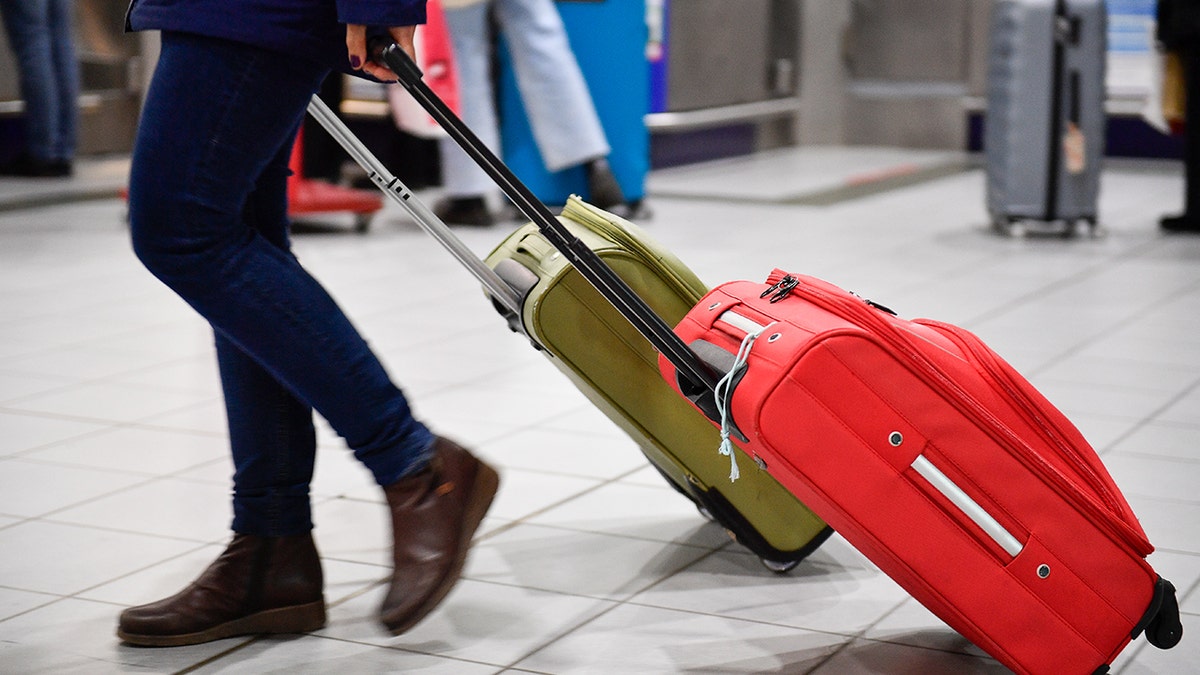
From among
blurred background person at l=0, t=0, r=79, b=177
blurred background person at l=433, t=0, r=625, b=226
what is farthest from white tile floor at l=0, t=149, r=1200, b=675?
blurred background person at l=0, t=0, r=79, b=177

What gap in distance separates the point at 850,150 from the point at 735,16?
4.44 feet

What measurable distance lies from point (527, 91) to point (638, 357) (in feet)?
14.0

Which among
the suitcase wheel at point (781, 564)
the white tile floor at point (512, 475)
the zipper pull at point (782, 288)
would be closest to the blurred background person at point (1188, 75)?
the white tile floor at point (512, 475)

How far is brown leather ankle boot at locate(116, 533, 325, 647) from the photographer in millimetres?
1987

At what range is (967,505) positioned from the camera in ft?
5.62

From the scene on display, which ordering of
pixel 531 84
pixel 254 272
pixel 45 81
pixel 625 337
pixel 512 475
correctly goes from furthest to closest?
pixel 45 81
pixel 531 84
pixel 512 475
pixel 625 337
pixel 254 272

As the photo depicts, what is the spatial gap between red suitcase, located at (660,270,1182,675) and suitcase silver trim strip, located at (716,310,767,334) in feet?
0.12

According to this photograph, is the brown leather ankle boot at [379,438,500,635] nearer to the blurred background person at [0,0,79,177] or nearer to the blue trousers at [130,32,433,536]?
the blue trousers at [130,32,433,536]

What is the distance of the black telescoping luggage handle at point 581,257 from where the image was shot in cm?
179

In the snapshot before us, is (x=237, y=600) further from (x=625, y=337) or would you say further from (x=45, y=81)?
(x=45, y=81)

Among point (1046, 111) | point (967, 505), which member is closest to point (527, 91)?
point (1046, 111)

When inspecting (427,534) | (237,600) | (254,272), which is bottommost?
(237,600)

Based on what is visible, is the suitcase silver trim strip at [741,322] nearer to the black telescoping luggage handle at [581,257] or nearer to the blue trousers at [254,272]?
the black telescoping luggage handle at [581,257]

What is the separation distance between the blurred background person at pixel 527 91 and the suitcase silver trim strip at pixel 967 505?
4.59 m
